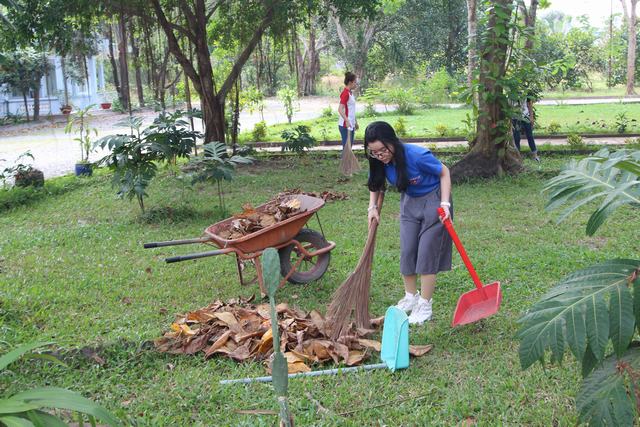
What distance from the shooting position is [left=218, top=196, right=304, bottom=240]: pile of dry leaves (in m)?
→ 5.19

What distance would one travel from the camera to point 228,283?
564 cm

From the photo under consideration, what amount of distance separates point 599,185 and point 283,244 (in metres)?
3.38

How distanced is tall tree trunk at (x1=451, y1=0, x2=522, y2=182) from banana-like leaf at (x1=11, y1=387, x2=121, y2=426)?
8.17 m

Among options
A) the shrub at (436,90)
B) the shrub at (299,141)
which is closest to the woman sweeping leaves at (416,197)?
the shrub at (299,141)

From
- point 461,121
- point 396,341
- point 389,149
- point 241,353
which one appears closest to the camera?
point 396,341

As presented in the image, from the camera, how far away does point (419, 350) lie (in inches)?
157

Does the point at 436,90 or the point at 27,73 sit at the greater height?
the point at 27,73

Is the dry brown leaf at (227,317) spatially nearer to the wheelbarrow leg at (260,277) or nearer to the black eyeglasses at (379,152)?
the wheelbarrow leg at (260,277)

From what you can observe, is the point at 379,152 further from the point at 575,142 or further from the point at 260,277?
the point at 575,142

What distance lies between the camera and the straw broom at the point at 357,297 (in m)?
4.39

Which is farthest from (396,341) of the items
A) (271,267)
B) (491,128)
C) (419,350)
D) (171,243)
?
(491,128)

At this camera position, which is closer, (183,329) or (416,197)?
(183,329)

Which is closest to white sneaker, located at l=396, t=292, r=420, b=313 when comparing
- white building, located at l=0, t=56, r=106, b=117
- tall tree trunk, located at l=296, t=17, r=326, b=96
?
white building, located at l=0, t=56, r=106, b=117

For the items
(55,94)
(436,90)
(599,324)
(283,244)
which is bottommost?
(283,244)
